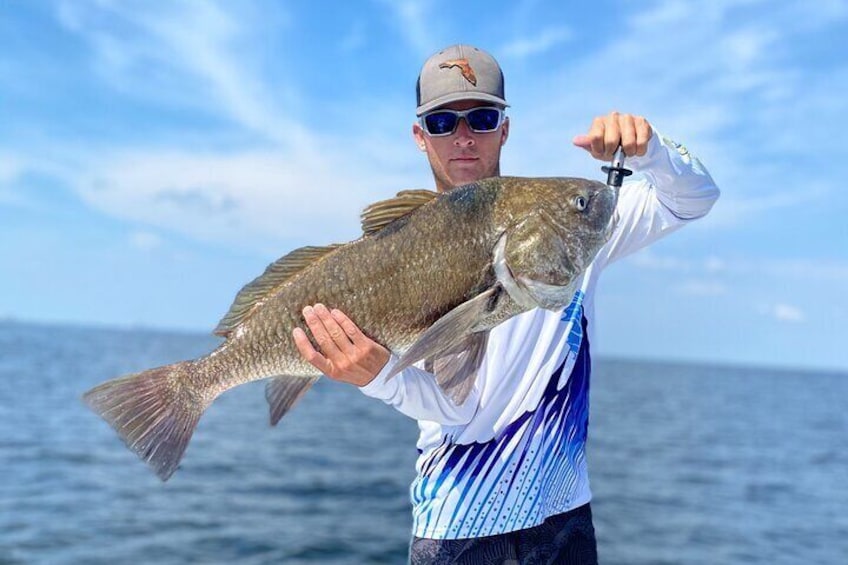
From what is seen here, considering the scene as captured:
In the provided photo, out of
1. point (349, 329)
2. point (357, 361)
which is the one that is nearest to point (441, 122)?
point (349, 329)

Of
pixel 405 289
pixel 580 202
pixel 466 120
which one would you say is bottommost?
pixel 405 289

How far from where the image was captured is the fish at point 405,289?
3604 mm

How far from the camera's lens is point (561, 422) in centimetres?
439

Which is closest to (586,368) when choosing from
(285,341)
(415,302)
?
(415,302)

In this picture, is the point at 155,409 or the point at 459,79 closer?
the point at 155,409

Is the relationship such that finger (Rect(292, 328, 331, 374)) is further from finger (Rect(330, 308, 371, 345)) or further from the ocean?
the ocean

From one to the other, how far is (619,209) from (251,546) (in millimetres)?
13950

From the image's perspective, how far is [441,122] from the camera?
433cm

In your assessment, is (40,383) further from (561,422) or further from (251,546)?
(561,422)

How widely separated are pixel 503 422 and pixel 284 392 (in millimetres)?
1333

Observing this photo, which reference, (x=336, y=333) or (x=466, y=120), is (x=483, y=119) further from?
(x=336, y=333)

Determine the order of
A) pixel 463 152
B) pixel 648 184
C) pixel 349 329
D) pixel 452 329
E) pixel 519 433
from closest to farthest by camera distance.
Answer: pixel 452 329 < pixel 349 329 < pixel 519 433 < pixel 463 152 < pixel 648 184

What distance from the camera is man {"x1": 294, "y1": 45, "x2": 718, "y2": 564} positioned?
4254mm

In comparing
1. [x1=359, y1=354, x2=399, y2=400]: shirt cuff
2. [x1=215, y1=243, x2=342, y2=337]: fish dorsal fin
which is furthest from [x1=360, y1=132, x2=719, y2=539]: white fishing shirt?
[x1=215, y1=243, x2=342, y2=337]: fish dorsal fin
